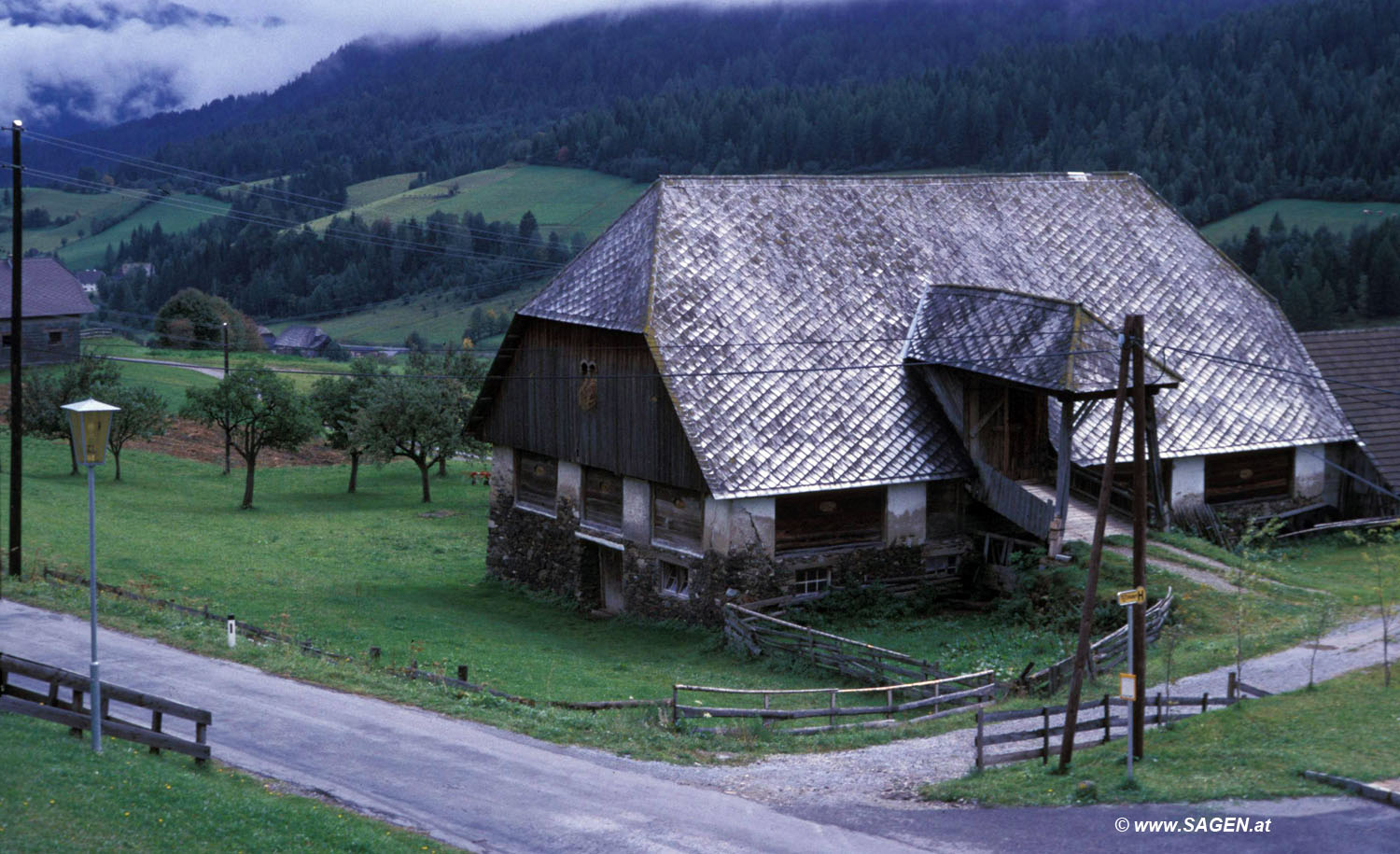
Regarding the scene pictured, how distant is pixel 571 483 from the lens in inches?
1411

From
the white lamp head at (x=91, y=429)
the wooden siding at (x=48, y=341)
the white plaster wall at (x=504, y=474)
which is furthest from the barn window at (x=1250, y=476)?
the wooden siding at (x=48, y=341)

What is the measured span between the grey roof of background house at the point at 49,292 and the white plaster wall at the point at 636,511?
184 ft

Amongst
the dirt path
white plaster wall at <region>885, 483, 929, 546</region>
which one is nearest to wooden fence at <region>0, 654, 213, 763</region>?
the dirt path

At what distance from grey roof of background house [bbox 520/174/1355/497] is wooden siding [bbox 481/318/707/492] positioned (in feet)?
2.15

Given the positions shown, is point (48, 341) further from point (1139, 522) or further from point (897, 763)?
point (1139, 522)

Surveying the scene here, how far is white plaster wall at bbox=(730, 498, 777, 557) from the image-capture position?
30422 millimetres

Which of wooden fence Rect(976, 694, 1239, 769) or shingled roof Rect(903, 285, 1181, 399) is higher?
shingled roof Rect(903, 285, 1181, 399)

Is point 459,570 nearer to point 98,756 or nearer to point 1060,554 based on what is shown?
point 1060,554

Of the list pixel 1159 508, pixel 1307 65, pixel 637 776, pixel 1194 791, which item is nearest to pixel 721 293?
pixel 1159 508

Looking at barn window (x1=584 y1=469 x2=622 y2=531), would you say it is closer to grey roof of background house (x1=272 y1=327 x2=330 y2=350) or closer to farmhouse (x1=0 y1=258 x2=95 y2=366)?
farmhouse (x1=0 y1=258 x2=95 y2=366)

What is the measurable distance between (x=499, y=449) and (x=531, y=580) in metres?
3.90

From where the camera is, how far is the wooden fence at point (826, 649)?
26.2 metres

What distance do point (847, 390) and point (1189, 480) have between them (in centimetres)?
962

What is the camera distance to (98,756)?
18.0 m
